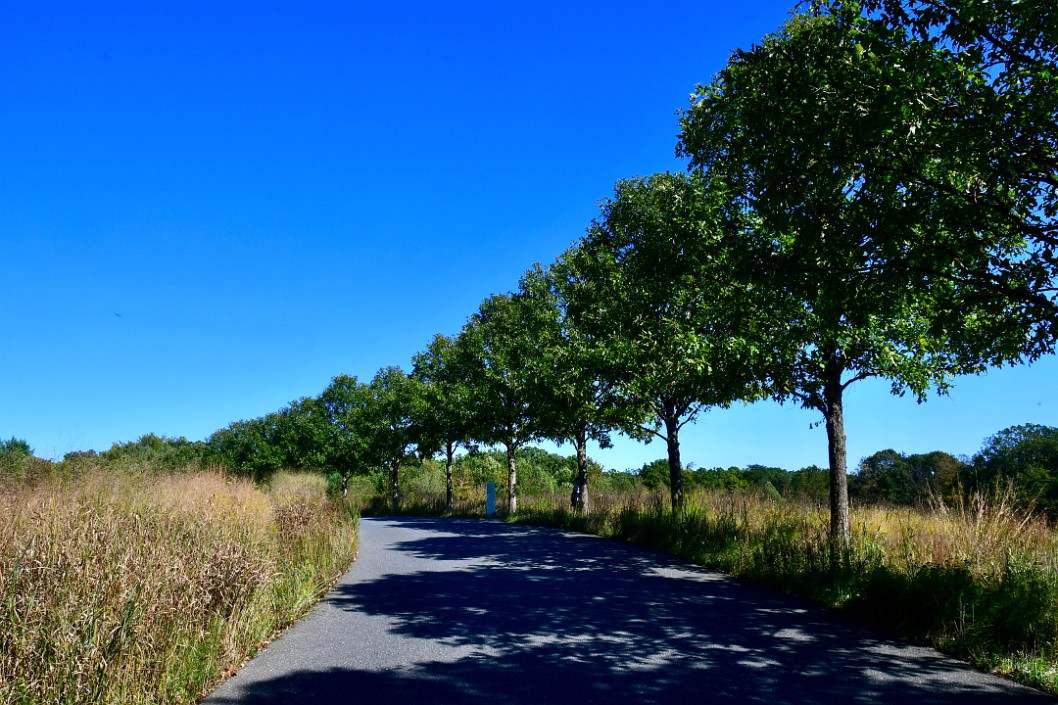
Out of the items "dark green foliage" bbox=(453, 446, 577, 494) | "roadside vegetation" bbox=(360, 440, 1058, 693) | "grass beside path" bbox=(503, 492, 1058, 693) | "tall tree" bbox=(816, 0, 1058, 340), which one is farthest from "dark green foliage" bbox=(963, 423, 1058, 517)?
"dark green foliage" bbox=(453, 446, 577, 494)

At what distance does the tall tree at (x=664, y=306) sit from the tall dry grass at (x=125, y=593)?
307 inches

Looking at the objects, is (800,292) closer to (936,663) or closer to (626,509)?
(936,663)

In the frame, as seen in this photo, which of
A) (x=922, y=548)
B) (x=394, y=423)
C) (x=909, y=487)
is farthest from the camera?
(x=394, y=423)

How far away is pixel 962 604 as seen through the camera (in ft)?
20.3

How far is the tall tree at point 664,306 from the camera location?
443 inches

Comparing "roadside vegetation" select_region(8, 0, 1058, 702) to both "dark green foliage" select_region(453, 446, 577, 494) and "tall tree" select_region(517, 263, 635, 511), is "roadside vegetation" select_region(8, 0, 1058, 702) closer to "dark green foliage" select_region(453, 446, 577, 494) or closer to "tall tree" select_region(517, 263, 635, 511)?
"tall tree" select_region(517, 263, 635, 511)

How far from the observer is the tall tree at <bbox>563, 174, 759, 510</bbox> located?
36.9ft

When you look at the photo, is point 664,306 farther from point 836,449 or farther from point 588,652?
point 588,652

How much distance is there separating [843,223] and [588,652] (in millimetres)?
5457

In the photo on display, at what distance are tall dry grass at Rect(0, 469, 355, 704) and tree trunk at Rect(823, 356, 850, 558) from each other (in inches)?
326

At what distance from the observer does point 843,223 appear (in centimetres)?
709

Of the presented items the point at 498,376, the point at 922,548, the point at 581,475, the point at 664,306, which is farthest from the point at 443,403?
the point at 922,548

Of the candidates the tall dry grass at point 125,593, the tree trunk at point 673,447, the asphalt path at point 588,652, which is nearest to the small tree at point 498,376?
the tree trunk at point 673,447

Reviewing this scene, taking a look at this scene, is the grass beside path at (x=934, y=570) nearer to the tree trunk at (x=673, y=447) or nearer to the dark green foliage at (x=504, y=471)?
the tree trunk at (x=673, y=447)
